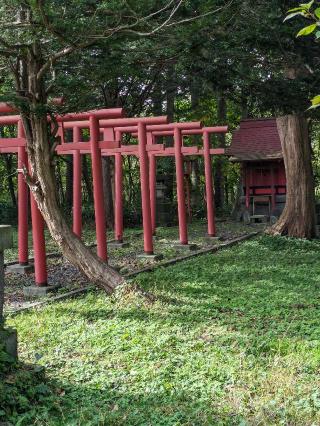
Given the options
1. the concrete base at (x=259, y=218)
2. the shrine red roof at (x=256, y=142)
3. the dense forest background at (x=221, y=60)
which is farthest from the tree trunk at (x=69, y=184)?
the concrete base at (x=259, y=218)

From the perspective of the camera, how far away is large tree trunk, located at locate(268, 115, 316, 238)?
47.6 feet

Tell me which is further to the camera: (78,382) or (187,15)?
(187,15)


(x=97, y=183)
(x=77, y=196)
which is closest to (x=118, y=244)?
(x=77, y=196)

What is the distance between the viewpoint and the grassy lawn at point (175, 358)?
3809 millimetres

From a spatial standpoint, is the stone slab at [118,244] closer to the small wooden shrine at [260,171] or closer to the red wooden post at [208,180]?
the red wooden post at [208,180]

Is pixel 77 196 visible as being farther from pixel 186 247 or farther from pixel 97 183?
pixel 186 247

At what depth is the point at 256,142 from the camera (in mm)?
21703

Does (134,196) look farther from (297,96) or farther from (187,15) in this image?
(187,15)

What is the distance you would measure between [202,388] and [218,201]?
71.8 ft

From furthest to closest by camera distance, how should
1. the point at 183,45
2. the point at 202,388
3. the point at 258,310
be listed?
the point at 183,45 < the point at 258,310 < the point at 202,388

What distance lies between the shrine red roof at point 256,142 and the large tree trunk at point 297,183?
593cm

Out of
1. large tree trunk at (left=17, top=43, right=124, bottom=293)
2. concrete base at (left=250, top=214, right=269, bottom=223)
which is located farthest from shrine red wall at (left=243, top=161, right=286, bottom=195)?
large tree trunk at (left=17, top=43, right=124, bottom=293)

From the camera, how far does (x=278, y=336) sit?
544 cm

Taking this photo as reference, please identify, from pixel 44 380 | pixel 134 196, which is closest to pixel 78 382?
pixel 44 380
